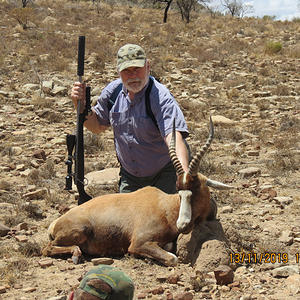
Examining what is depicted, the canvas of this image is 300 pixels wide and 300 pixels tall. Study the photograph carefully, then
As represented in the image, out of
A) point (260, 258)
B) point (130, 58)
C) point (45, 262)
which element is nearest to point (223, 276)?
point (260, 258)

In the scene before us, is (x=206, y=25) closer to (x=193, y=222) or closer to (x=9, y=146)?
(x=9, y=146)

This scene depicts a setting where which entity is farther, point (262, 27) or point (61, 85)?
point (262, 27)

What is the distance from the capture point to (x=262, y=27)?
989 inches

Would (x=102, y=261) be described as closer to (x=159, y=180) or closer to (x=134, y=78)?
(x=159, y=180)

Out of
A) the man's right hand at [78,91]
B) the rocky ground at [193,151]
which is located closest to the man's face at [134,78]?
A: the man's right hand at [78,91]

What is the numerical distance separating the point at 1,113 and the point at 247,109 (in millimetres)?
8140

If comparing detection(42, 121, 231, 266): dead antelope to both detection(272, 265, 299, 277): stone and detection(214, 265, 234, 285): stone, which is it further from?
detection(272, 265, 299, 277): stone

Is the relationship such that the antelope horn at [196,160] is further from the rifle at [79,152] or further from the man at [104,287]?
the rifle at [79,152]

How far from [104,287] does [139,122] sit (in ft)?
10.2

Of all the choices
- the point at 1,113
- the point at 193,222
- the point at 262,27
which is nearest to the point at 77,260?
the point at 193,222

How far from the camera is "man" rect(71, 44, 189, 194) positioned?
4.51 metres

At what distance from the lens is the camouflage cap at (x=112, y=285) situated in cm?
187

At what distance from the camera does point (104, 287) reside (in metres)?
1.88

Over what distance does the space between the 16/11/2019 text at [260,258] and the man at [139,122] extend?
141 centimetres
